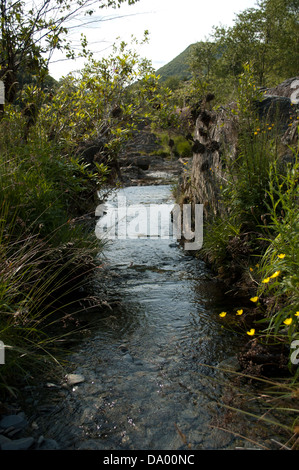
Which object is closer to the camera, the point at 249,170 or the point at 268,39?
the point at 249,170

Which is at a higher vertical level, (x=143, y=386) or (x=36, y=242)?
(x=36, y=242)

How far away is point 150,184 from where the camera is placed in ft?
54.2

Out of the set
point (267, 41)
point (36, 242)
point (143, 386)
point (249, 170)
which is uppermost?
point (267, 41)

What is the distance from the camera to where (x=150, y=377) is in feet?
9.53

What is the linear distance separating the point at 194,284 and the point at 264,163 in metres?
1.93

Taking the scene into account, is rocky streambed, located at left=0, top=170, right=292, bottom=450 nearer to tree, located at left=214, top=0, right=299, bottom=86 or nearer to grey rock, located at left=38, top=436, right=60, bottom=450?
grey rock, located at left=38, top=436, right=60, bottom=450

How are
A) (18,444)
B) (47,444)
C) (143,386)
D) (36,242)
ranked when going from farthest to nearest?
(36,242)
(143,386)
(47,444)
(18,444)

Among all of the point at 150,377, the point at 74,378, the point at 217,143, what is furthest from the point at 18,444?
the point at 217,143

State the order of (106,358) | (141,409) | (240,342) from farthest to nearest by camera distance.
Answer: (240,342) < (106,358) < (141,409)

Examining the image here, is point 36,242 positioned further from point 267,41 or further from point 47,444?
point 267,41
